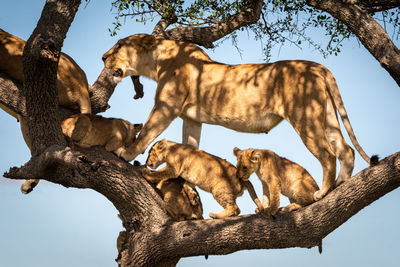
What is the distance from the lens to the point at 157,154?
616 centimetres

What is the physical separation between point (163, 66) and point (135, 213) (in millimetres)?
1909

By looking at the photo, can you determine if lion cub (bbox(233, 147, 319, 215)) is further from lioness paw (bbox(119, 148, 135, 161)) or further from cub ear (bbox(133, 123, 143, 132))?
cub ear (bbox(133, 123, 143, 132))

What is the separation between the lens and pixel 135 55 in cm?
706

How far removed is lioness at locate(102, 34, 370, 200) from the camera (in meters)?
5.76

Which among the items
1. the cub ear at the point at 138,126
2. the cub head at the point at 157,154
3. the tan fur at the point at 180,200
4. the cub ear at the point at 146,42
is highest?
the cub ear at the point at 146,42

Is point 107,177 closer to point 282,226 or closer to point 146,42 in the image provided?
point 282,226

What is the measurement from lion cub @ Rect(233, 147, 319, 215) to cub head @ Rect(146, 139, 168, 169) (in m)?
0.86

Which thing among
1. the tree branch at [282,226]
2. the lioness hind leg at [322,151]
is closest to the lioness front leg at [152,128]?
the tree branch at [282,226]

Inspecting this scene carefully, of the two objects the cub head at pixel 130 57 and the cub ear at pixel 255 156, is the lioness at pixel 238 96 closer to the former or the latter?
the cub head at pixel 130 57

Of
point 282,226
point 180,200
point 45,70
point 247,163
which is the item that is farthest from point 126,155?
point 282,226

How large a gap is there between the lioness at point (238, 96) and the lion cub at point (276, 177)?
0.18m

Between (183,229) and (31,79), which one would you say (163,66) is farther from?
(183,229)

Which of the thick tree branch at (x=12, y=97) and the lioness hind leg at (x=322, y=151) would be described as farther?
the thick tree branch at (x=12, y=97)

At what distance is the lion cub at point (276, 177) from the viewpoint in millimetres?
5625
